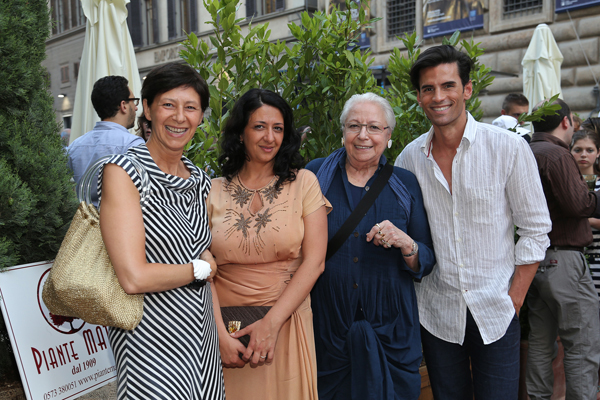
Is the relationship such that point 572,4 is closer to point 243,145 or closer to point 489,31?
point 489,31

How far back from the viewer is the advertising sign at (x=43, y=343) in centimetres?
222

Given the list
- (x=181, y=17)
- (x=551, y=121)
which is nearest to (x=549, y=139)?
(x=551, y=121)

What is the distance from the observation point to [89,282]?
170 cm

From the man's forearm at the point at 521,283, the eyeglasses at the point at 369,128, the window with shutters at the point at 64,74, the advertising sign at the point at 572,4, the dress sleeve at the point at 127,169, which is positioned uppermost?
the window with shutters at the point at 64,74

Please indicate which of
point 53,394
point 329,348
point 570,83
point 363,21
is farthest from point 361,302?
point 570,83

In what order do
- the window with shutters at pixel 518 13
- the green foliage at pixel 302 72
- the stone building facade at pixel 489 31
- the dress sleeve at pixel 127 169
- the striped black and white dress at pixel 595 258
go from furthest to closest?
1. the window with shutters at pixel 518 13
2. the stone building facade at pixel 489 31
3. the striped black and white dress at pixel 595 258
4. the green foliage at pixel 302 72
5. the dress sleeve at pixel 127 169

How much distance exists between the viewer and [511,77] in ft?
39.7

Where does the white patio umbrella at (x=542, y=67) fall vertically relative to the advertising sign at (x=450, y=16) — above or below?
below

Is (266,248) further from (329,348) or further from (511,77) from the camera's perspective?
(511,77)

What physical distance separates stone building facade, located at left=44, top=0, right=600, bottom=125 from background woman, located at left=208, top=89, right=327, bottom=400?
1.87 meters

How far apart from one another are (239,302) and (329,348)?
0.54m

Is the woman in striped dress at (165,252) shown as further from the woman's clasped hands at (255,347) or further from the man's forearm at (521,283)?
the man's forearm at (521,283)

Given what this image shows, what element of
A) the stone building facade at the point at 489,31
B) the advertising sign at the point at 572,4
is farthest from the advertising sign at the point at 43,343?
the advertising sign at the point at 572,4

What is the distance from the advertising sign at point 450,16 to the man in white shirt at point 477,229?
11008mm
